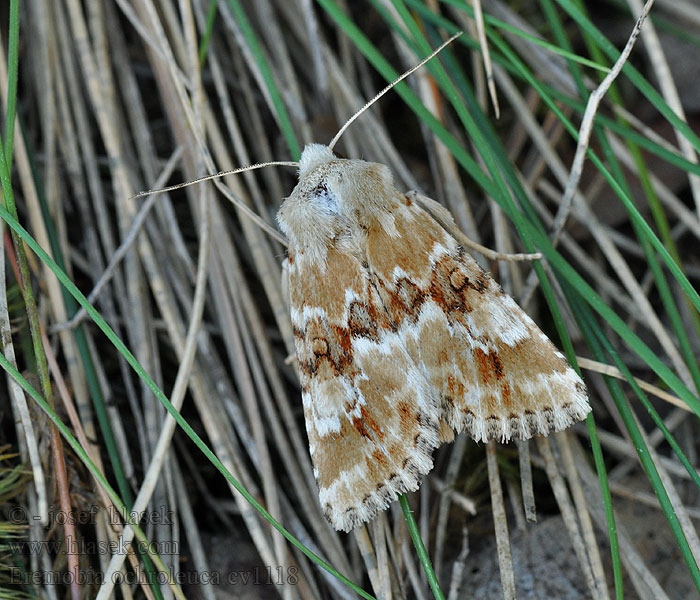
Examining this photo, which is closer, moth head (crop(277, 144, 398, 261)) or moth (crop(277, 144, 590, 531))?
moth (crop(277, 144, 590, 531))

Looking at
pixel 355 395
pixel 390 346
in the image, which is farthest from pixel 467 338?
pixel 355 395

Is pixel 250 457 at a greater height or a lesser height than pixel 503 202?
lesser

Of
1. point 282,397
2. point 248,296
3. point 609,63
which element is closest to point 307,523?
point 282,397

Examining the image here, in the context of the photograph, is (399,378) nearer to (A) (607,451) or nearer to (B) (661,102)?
(A) (607,451)

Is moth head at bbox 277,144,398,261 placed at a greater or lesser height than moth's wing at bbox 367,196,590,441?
greater

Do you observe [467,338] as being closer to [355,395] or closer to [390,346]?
[390,346]
